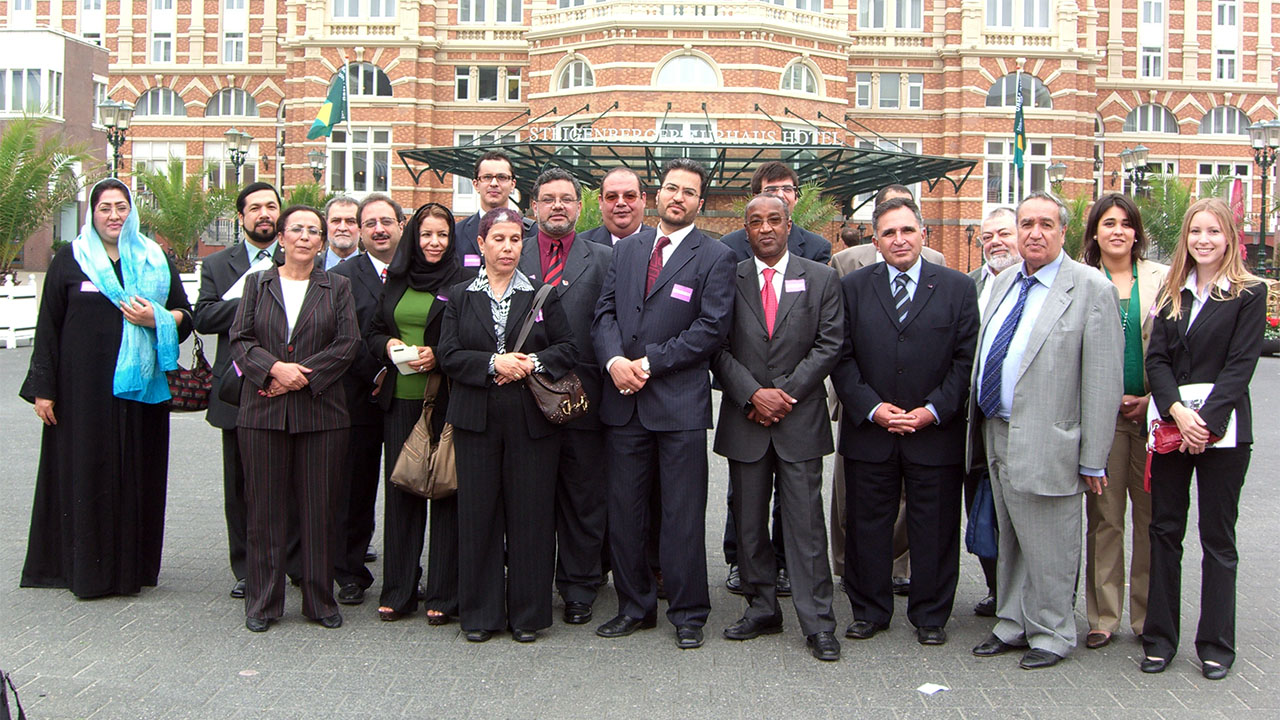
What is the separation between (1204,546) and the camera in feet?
15.9

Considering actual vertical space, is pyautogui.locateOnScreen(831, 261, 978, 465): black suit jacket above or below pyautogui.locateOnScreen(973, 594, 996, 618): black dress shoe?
above

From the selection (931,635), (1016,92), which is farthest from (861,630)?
(1016,92)

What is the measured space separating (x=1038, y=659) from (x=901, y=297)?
171cm

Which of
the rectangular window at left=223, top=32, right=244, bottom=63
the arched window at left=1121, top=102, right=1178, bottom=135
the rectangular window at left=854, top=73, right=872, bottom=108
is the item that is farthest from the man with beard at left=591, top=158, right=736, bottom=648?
the rectangular window at left=223, top=32, right=244, bottom=63

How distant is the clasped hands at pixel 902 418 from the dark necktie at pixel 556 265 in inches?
64.7

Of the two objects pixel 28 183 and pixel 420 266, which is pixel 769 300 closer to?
pixel 420 266

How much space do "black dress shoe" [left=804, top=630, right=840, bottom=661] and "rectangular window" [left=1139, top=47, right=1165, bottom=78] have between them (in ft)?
170

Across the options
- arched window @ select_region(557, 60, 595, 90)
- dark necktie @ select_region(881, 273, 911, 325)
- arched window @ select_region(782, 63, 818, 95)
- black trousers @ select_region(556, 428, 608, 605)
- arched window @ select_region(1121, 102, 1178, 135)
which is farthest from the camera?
arched window @ select_region(1121, 102, 1178, 135)

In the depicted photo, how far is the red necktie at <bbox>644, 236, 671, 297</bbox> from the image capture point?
207 inches

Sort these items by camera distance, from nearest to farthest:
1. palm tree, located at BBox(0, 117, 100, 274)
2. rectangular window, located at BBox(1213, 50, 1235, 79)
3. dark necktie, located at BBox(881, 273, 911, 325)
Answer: dark necktie, located at BBox(881, 273, 911, 325) < palm tree, located at BBox(0, 117, 100, 274) < rectangular window, located at BBox(1213, 50, 1235, 79)

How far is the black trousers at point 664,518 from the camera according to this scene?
5.18m

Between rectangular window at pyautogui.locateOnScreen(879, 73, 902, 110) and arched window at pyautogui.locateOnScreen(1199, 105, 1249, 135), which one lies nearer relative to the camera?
rectangular window at pyautogui.locateOnScreen(879, 73, 902, 110)

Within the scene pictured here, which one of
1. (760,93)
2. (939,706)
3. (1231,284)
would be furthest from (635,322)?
(760,93)

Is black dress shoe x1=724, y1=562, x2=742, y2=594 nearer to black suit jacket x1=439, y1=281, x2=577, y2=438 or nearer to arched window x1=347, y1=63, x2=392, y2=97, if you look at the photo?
black suit jacket x1=439, y1=281, x2=577, y2=438
